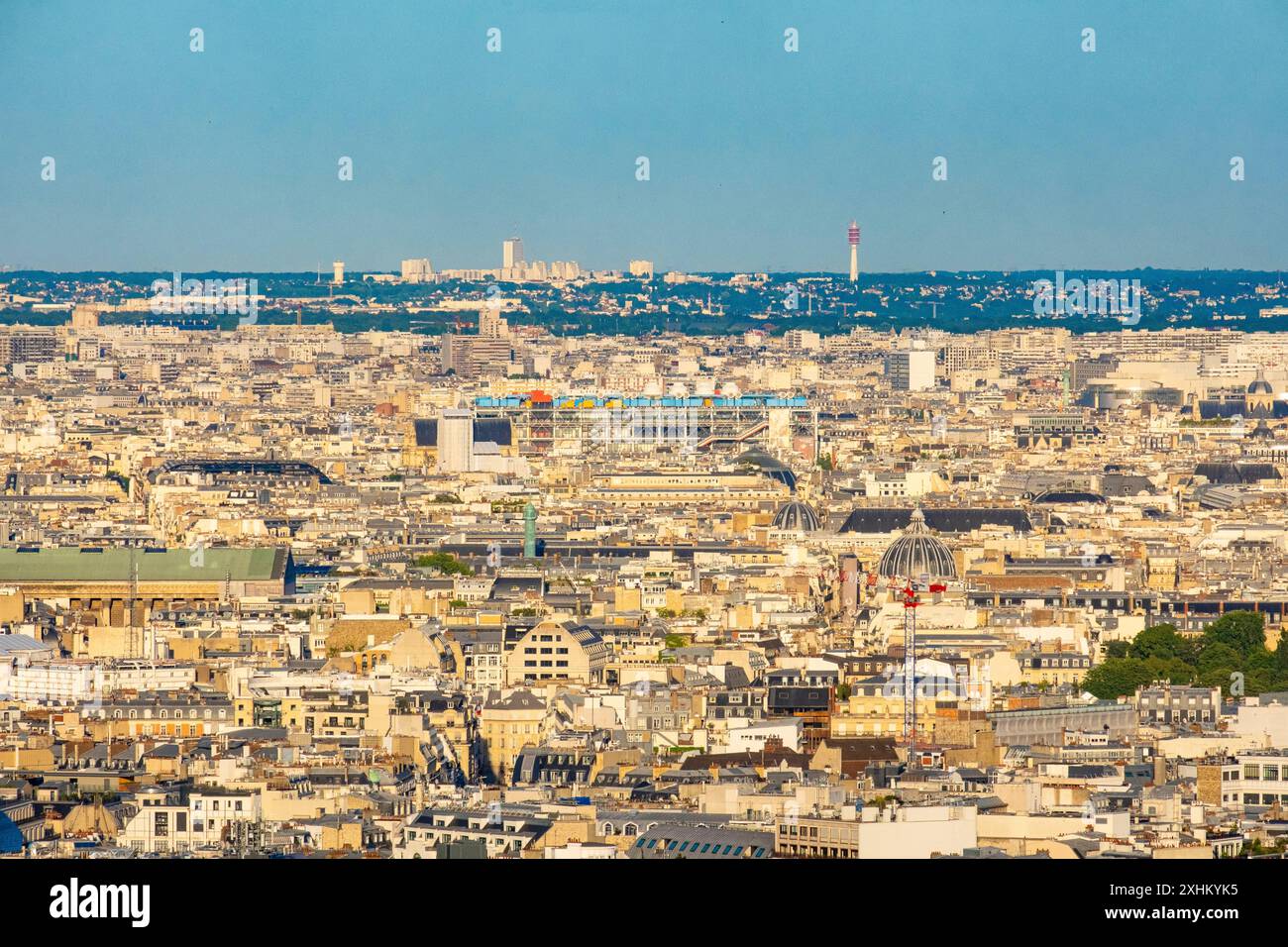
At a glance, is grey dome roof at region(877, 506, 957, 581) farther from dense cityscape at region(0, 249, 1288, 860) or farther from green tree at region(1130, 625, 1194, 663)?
green tree at region(1130, 625, 1194, 663)

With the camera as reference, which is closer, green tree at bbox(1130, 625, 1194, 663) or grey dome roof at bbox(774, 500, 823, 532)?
green tree at bbox(1130, 625, 1194, 663)

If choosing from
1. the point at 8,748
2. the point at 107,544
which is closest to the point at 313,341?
the point at 107,544

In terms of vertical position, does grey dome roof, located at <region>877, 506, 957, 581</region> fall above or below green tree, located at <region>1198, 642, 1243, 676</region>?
above

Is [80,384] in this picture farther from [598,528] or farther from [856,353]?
[598,528]

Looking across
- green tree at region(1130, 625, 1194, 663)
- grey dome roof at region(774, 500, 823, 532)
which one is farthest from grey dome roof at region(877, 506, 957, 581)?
grey dome roof at region(774, 500, 823, 532)

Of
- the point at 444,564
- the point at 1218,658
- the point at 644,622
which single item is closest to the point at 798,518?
the point at 444,564

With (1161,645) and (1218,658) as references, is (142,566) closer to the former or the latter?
(1161,645)

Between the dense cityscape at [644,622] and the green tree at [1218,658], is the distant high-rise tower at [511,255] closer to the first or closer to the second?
the dense cityscape at [644,622]
